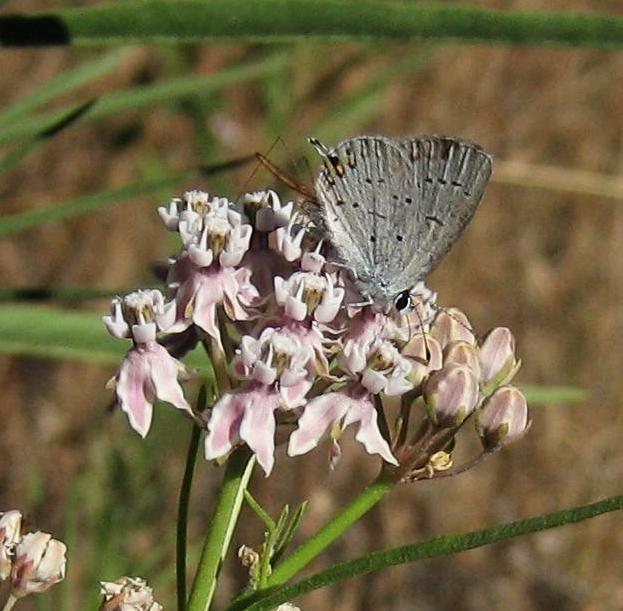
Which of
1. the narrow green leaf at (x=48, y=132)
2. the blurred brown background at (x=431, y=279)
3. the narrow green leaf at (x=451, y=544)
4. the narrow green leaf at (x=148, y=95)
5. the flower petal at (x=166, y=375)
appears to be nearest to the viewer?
the narrow green leaf at (x=451, y=544)

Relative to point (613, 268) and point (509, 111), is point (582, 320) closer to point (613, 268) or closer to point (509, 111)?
point (613, 268)

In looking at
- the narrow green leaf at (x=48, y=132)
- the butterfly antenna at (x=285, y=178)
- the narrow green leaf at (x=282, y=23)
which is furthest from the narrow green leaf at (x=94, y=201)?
the butterfly antenna at (x=285, y=178)

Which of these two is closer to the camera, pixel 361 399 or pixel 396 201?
pixel 361 399

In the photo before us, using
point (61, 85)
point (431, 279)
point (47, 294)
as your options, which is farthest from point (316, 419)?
point (431, 279)

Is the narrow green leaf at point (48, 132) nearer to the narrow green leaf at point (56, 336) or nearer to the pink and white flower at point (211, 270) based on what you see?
the narrow green leaf at point (56, 336)

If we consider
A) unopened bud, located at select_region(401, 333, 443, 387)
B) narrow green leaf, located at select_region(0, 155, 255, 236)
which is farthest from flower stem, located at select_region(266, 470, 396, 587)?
narrow green leaf, located at select_region(0, 155, 255, 236)

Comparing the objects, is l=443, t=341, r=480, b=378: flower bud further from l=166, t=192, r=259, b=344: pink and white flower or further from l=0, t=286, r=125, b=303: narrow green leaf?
l=0, t=286, r=125, b=303: narrow green leaf

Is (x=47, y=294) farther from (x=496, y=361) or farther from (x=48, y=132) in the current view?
(x=496, y=361)
